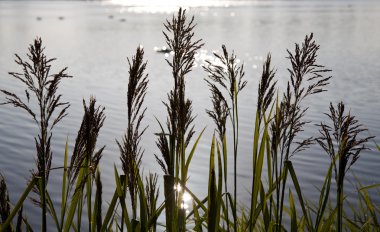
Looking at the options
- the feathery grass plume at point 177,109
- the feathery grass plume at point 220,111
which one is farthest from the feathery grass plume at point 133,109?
the feathery grass plume at point 220,111

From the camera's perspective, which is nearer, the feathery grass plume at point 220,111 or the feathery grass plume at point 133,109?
the feathery grass plume at point 133,109

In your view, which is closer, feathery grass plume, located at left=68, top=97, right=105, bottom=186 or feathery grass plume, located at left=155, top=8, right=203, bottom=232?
feathery grass plume, located at left=68, top=97, right=105, bottom=186

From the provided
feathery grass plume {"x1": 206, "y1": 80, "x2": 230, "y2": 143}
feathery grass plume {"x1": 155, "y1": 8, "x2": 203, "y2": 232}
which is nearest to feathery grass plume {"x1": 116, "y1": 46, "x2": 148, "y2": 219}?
feathery grass plume {"x1": 155, "y1": 8, "x2": 203, "y2": 232}

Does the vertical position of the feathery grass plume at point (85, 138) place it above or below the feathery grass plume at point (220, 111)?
below

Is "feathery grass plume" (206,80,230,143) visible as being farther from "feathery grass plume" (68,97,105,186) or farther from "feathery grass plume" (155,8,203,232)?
"feathery grass plume" (68,97,105,186)

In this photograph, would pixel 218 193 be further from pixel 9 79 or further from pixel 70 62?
pixel 70 62

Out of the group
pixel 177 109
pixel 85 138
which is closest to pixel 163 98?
pixel 177 109

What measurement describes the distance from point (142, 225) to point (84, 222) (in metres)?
11.5

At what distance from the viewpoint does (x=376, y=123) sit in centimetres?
2167

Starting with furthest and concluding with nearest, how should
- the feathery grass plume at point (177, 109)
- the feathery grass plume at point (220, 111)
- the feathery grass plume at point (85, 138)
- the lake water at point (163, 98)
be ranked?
the lake water at point (163, 98), the feathery grass plume at point (220, 111), the feathery grass plume at point (177, 109), the feathery grass plume at point (85, 138)

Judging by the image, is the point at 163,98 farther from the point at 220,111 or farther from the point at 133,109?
the point at 133,109

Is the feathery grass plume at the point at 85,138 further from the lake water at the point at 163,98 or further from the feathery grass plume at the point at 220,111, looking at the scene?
the feathery grass plume at the point at 220,111

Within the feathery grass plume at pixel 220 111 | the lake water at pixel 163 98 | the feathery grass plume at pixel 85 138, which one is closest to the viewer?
the feathery grass plume at pixel 85 138

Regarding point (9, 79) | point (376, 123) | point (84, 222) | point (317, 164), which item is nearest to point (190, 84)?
point (9, 79)
